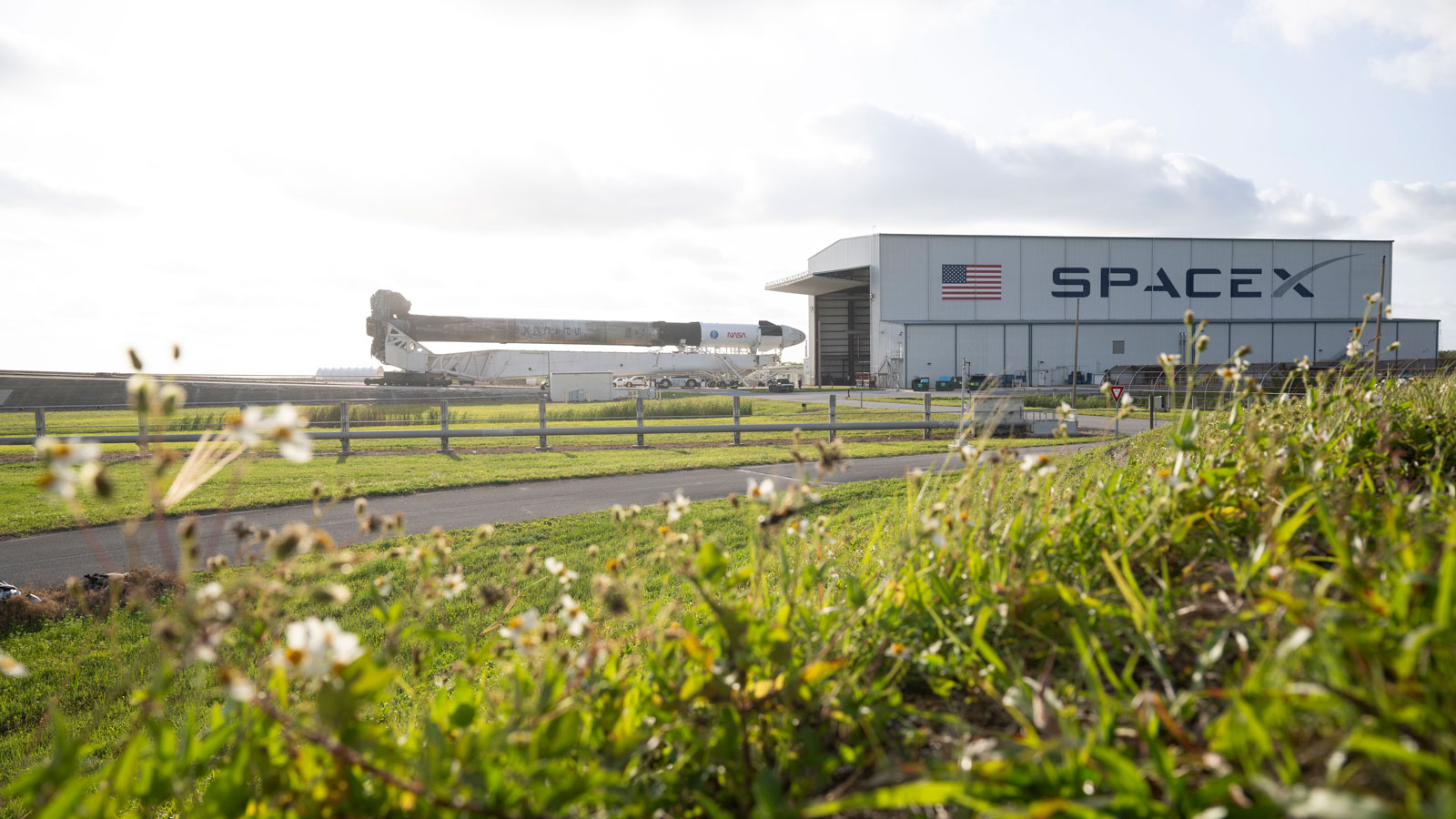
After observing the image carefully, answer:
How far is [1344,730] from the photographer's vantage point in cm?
107

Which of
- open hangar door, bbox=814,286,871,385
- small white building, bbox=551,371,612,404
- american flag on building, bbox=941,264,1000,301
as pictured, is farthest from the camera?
open hangar door, bbox=814,286,871,385

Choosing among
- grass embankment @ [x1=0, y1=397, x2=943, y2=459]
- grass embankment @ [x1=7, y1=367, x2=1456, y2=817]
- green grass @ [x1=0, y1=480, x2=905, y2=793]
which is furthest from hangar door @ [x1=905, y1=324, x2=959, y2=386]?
grass embankment @ [x1=7, y1=367, x2=1456, y2=817]

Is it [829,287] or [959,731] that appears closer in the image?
[959,731]

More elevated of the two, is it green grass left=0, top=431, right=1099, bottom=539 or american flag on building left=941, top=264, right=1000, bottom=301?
american flag on building left=941, top=264, right=1000, bottom=301

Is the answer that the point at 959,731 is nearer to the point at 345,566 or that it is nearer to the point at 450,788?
the point at 450,788

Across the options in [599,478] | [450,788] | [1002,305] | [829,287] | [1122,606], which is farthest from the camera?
[829,287]

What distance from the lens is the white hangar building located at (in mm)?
43562

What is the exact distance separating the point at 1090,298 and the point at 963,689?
47.8m

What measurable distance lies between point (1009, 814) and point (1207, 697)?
2.49ft

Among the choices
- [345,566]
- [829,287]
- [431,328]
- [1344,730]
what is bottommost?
[1344,730]

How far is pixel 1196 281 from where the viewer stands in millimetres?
44938

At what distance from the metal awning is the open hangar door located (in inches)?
72.9

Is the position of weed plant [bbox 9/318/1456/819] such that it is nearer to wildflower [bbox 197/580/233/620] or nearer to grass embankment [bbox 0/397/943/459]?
wildflower [bbox 197/580/233/620]

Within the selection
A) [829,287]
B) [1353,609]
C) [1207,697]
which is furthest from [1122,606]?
[829,287]
